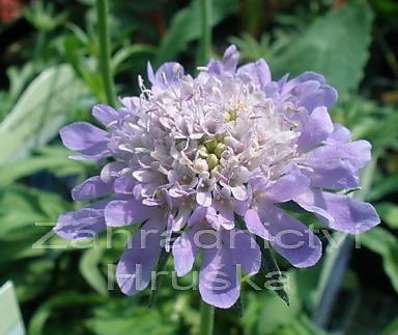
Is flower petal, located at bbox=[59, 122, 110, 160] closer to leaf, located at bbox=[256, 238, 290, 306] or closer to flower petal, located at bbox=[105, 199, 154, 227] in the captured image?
flower petal, located at bbox=[105, 199, 154, 227]

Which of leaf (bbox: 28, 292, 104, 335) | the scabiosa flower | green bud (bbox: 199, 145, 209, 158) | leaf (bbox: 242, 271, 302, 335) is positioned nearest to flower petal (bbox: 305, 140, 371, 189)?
the scabiosa flower

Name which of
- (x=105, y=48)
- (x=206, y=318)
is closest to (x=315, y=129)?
(x=206, y=318)

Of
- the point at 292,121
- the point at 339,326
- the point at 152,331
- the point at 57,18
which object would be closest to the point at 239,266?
the point at 292,121

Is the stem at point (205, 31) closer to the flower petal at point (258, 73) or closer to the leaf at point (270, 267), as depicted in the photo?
the flower petal at point (258, 73)

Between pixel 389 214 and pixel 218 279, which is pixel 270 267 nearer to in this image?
pixel 218 279

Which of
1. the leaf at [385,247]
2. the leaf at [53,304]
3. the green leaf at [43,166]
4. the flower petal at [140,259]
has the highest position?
the flower petal at [140,259]

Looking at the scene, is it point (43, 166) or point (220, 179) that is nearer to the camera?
point (220, 179)

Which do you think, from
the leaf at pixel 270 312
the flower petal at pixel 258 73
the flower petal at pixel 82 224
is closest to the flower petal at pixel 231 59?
the flower petal at pixel 258 73
